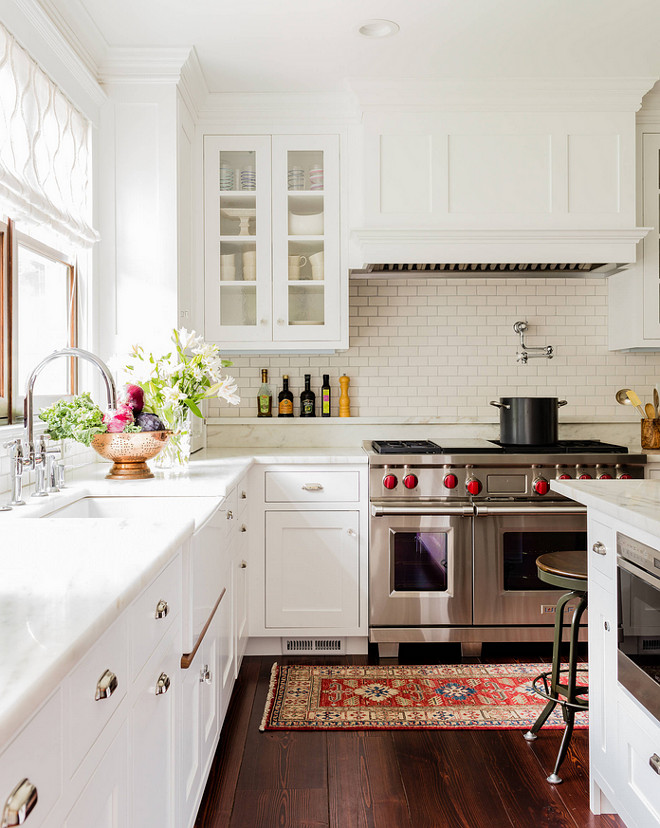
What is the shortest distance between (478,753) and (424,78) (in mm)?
2889

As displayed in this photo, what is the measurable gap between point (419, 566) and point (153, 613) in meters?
1.94

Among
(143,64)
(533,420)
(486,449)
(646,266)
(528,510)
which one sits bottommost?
(528,510)

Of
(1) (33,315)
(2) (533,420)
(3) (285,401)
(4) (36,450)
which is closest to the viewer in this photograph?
(4) (36,450)

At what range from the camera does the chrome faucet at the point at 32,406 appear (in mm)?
1764

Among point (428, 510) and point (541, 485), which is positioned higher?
point (541, 485)

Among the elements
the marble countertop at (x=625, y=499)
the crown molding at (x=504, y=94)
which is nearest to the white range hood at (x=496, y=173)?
the crown molding at (x=504, y=94)

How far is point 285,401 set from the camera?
3572 millimetres

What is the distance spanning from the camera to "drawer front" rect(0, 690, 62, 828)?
63 centimetres

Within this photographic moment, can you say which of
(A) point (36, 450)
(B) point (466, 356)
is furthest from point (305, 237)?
(A) point (36, 450)

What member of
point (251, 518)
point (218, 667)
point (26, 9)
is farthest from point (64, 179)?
point (218, 667)

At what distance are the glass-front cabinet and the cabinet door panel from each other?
90 cm

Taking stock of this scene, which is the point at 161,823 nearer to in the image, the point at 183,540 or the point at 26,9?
the point at 183,540

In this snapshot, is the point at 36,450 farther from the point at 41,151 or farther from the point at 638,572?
the point at 638,572

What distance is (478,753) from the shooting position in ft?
7.18
